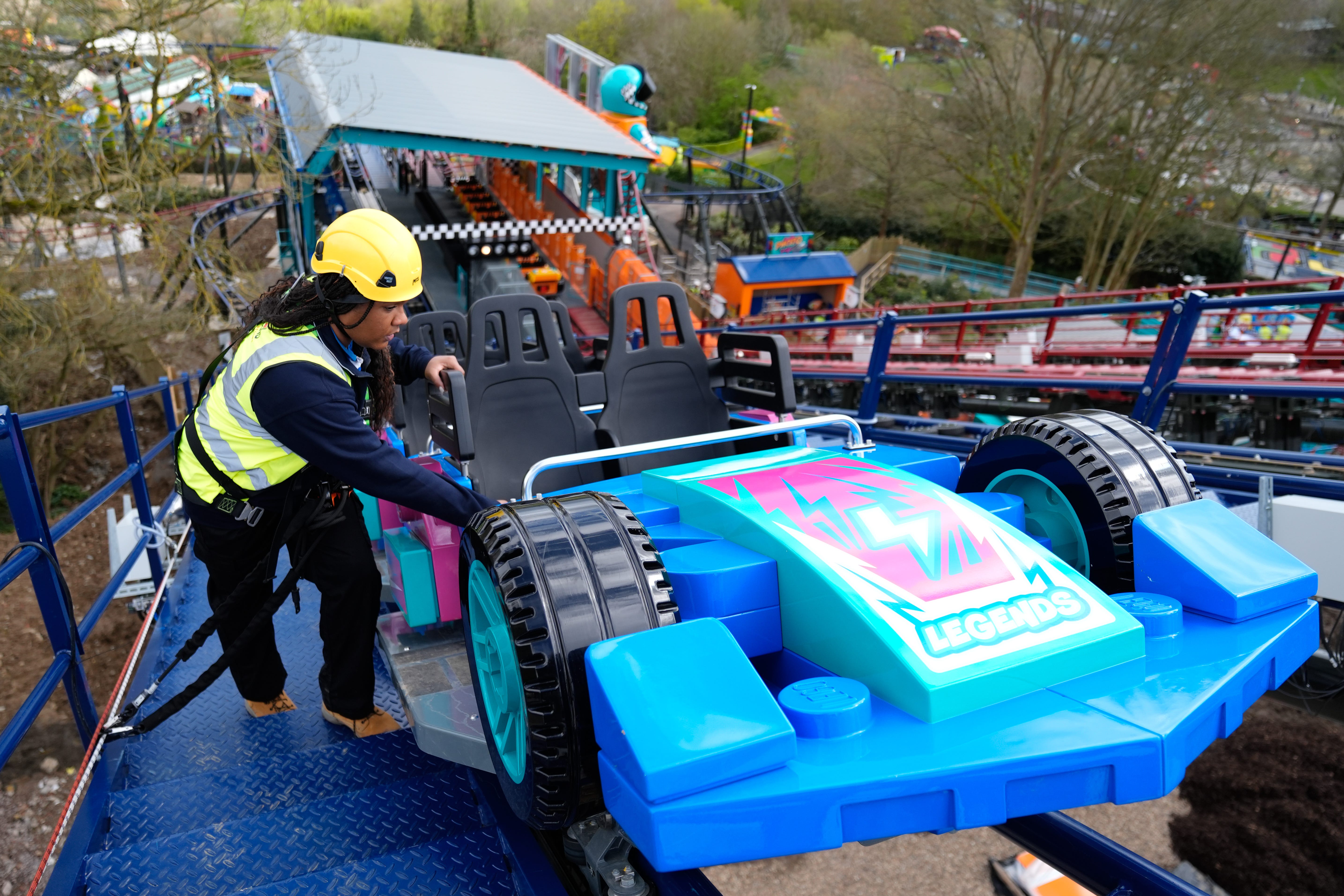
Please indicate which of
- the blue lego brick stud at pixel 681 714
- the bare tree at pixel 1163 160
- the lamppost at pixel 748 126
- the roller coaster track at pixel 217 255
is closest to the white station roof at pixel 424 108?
the roller coaster track at pixel 217 255

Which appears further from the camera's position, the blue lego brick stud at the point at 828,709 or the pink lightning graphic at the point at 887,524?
the pink lightning graphic at the point at 887,524

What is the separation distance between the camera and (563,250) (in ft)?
57.6

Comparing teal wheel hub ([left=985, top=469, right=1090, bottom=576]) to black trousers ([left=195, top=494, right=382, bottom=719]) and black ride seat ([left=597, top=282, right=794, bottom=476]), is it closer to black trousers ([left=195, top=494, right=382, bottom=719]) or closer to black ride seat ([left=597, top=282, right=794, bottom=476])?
black ride seat ([left=597, top=282, right=794, bottom=476])

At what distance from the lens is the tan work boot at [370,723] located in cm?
298

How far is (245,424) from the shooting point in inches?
95.5

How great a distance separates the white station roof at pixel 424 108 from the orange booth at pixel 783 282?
22.6ft

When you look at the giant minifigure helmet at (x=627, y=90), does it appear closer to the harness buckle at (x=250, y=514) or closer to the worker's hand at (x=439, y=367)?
the worker's hand at (x=439, y=367)

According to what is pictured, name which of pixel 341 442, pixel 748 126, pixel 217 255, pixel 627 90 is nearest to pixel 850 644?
pixel 341 442

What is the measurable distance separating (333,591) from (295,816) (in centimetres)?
65

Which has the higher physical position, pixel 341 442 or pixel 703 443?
pixel 341 442

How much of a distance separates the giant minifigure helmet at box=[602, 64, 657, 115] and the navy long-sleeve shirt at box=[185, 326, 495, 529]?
735 inches

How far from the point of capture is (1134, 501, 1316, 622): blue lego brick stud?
2047 mm

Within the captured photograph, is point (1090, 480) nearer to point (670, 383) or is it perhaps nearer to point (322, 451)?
point (670, 383)

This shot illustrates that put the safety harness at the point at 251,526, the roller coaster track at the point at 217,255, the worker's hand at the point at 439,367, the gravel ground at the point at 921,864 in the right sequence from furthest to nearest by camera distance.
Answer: the roller coaster track at the point at 217,255 < the gravel ground at the point at 921,864 < the worker's hand at the point at 439,367 < the safety harness at the point at 251,526
